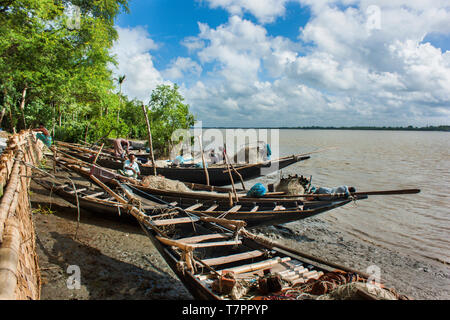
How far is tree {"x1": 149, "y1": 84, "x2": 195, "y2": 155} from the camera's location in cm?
1883

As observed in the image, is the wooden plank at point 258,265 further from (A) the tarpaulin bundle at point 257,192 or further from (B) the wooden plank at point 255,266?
(A) the tarpaulin bundle at point 257,192

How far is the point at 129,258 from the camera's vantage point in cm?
543

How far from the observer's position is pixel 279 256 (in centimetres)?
418

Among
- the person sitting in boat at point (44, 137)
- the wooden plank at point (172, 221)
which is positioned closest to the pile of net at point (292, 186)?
the wooden plank at point (172, 221)

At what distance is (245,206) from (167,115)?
45.2 ft

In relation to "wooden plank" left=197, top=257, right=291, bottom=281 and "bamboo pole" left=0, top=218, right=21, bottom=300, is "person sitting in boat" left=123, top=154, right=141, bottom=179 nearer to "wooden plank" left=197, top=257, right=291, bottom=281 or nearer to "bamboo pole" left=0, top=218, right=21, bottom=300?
"bamboo pole" left=0, top=218, right=21, bottom=300

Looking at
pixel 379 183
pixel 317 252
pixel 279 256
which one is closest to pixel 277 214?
pixel 317 252

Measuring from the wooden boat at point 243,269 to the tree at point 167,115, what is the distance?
47.5 ft

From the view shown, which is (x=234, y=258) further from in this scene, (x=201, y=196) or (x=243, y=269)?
(x=201, y=196)

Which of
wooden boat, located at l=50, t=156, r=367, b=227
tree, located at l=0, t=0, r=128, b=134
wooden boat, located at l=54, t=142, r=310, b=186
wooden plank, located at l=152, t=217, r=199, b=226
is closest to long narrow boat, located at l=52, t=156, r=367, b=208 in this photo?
wooden boat, located at l=50, t=156, r=367, b=227

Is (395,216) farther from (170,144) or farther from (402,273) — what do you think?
(170,144)

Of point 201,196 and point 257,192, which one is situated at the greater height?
point 257,192

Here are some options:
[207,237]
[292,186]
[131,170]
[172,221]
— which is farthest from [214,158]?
[207,237]

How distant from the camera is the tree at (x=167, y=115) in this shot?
1883 cm
